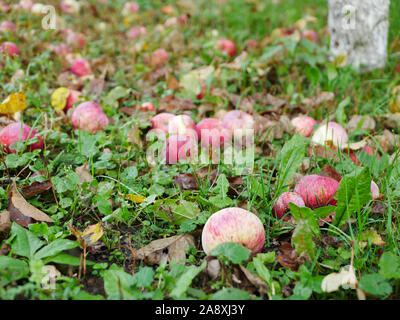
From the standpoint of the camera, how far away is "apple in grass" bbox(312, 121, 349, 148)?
88.6 inches

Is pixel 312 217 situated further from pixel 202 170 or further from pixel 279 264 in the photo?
pixel 202 170

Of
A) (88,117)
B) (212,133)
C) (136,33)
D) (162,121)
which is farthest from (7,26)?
(212,133)

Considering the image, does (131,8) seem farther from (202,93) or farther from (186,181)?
(186,181)

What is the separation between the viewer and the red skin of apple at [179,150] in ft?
6.82

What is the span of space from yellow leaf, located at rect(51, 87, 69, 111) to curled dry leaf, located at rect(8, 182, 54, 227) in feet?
3.66

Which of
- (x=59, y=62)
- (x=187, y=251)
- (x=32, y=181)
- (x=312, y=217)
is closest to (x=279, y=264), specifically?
(x=312, y=217)

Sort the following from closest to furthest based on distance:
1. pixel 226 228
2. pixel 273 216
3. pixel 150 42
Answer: pixel 226 228
pixel 273 216
pixel 150 42

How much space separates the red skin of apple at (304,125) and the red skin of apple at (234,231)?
113 cm

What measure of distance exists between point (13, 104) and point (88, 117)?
1.55 feet

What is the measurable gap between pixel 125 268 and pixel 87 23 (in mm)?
3740

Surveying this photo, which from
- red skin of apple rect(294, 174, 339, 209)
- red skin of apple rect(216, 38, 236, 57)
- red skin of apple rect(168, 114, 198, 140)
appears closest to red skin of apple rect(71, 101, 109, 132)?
red skin of apple rect(168, 114, 198, 140)

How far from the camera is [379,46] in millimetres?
3191

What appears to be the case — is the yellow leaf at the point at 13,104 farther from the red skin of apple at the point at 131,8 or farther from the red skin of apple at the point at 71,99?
the red skin of apple at the point at 131,8

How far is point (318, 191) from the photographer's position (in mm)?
1709
